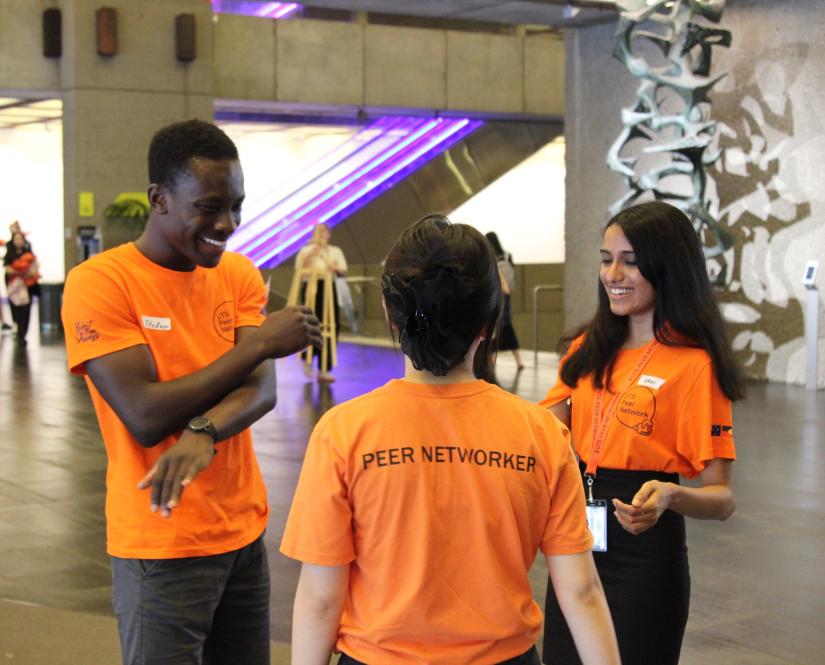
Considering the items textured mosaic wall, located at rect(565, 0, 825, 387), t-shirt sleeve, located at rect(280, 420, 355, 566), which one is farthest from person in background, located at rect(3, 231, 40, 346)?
t-shirt sleeve, located at rect(280, 420, 355, 566)

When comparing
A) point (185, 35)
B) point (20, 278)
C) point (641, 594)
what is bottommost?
point (20, 278)

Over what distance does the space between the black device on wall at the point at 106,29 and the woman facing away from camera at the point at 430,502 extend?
16.5 m

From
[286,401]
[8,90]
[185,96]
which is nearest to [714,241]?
[286,401]

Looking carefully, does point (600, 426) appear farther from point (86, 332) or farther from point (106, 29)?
point (106, 29)

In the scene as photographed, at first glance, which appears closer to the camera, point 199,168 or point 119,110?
point 199,168

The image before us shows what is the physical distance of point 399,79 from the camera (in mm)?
20156

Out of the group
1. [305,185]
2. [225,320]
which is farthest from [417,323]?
[305,185]

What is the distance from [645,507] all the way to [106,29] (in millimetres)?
16295

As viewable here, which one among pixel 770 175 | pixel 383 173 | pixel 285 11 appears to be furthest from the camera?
pixel 383 173

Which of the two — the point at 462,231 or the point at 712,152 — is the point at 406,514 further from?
the point at 712,152

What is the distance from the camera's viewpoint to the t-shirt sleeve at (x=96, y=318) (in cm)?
235

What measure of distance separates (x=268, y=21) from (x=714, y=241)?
9.03 m

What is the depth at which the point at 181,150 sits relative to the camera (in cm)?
240

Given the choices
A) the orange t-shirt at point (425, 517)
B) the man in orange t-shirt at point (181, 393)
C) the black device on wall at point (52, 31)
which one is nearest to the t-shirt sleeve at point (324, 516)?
the orange t-shirt at point (425, 517)
